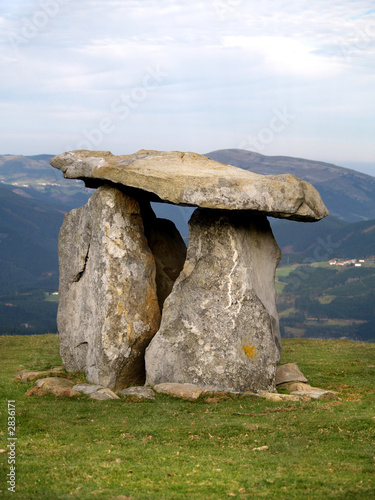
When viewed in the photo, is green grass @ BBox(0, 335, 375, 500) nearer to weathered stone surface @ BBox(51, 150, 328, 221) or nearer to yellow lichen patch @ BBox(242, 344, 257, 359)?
yellow lichen patch @ BBox(242, 344, 257, 359)

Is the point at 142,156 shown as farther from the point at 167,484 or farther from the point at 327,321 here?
the point at 327,321

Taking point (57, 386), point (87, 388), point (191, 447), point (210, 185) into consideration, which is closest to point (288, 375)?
point (87, 388)

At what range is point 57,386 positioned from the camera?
64.8 feet

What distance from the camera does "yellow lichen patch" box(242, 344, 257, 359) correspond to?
19.9 meters

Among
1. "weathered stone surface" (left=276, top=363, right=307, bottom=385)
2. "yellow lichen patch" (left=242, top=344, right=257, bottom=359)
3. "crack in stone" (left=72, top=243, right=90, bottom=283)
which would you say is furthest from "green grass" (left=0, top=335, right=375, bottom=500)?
"crack in stone" (left=72, top=243, right=90, bottom=283)

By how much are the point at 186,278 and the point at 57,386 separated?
547 cm

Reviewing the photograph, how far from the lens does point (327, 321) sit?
396 feet

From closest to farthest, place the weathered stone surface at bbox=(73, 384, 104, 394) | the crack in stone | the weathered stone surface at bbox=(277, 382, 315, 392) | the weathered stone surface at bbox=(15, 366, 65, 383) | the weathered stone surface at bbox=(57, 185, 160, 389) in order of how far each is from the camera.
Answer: the weathered stone surface at bbox=(73, 384, 104, 394) < the weathered stone surface at bbox=(277, 382, 315, 392) < the weathered stone surface at bbox=(57, 185, 160, 389) < the weathered stone surface at bbox=(15, 366, 65, 383) < the crack in stone

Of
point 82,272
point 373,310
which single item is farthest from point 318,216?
point 373,310

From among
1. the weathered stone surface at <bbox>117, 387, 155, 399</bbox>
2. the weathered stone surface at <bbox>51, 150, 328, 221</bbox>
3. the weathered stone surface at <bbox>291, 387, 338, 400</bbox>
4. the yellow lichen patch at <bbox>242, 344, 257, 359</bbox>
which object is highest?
the weathered stone surface at <bbox>51, 150, 328, 221</bbox>

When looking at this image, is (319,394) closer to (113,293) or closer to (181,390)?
(181,390)

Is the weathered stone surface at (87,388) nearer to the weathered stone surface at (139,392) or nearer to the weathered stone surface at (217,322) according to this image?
the weathered stone surface at (139,392)

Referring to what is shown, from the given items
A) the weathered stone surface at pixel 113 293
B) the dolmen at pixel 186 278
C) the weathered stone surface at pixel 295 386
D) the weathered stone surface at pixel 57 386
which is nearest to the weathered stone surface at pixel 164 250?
the dolmen at pixel 186 278

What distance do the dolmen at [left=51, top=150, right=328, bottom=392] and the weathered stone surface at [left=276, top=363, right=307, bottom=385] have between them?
138cm
